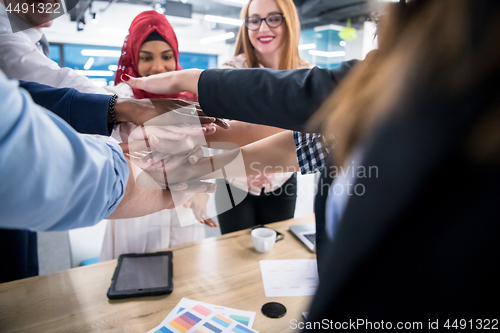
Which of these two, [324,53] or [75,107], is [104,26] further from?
[75,107]

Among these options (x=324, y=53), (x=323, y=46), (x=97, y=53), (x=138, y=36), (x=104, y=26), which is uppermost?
(x=104, y=26)

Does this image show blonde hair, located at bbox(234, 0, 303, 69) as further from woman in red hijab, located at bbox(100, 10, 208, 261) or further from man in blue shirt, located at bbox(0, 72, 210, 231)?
man in blue shirt, located at bbox(0, 72, 210, 231)

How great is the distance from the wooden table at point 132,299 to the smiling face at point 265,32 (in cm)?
106

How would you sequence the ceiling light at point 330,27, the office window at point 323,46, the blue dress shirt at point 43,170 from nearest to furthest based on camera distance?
the blue dress shirt at point 43,170, the ceiling light at point 330,27, the office window at point 323,46

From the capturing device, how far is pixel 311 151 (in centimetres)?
84

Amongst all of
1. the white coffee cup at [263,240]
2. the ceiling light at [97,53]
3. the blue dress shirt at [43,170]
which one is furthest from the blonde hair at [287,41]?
the ceiling light at [97,53]

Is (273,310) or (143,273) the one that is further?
(143,273)

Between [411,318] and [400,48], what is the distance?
30 cm

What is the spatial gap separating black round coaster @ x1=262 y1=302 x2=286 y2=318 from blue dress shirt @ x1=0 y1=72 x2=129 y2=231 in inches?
20.7

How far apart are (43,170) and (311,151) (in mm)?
671

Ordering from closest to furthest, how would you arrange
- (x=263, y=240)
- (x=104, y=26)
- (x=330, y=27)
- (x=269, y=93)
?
(x=269, y=93)
(x=263, y=240)
(x=104, y=26)
(x=330, y=27)

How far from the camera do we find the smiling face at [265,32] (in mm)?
1470

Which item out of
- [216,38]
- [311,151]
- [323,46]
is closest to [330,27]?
[323,46]

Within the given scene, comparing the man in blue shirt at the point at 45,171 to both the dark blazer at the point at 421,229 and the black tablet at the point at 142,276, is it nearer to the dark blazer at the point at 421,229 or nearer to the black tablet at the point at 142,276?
the dark blazer at the point at 421,229
